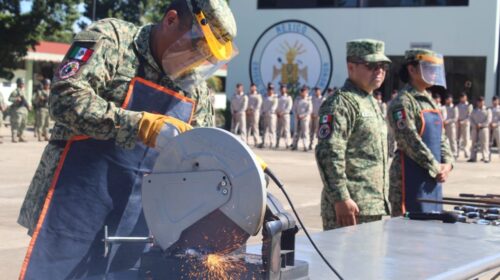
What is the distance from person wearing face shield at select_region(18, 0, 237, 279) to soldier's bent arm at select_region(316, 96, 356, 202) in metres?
1.82

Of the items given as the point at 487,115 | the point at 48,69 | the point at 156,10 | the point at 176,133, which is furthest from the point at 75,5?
the point at 176,133

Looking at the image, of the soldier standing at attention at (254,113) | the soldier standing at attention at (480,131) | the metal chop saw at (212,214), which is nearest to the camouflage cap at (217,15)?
the metal chop saw at (212,214)

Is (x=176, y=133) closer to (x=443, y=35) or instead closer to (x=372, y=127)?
(x=372, y=127)

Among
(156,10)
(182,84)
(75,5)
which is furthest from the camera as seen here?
(156,10)

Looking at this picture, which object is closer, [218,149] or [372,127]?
[218,149]

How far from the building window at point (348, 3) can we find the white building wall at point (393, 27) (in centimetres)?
18

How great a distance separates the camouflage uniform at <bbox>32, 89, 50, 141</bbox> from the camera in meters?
21.6

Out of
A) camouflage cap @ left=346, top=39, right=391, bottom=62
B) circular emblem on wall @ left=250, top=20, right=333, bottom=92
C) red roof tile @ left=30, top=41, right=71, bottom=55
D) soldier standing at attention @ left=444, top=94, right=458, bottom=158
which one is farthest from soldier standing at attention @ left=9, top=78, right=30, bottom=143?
red roof tile @ left=30, top=41, right=71, bottom=55

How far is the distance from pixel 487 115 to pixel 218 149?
20.6 meters

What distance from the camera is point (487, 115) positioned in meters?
21.8

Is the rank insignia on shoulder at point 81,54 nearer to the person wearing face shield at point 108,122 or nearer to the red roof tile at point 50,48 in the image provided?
the person wearing face shield at point 108,122

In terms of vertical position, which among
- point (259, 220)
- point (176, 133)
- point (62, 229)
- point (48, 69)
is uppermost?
point (176, 133)

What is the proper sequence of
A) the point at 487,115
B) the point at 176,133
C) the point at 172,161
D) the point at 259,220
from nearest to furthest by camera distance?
1. the point at 259,220
2. the point at 172,161
3. the point at 176,133
4. the point at 487,115

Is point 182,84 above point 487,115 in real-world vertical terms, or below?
above
